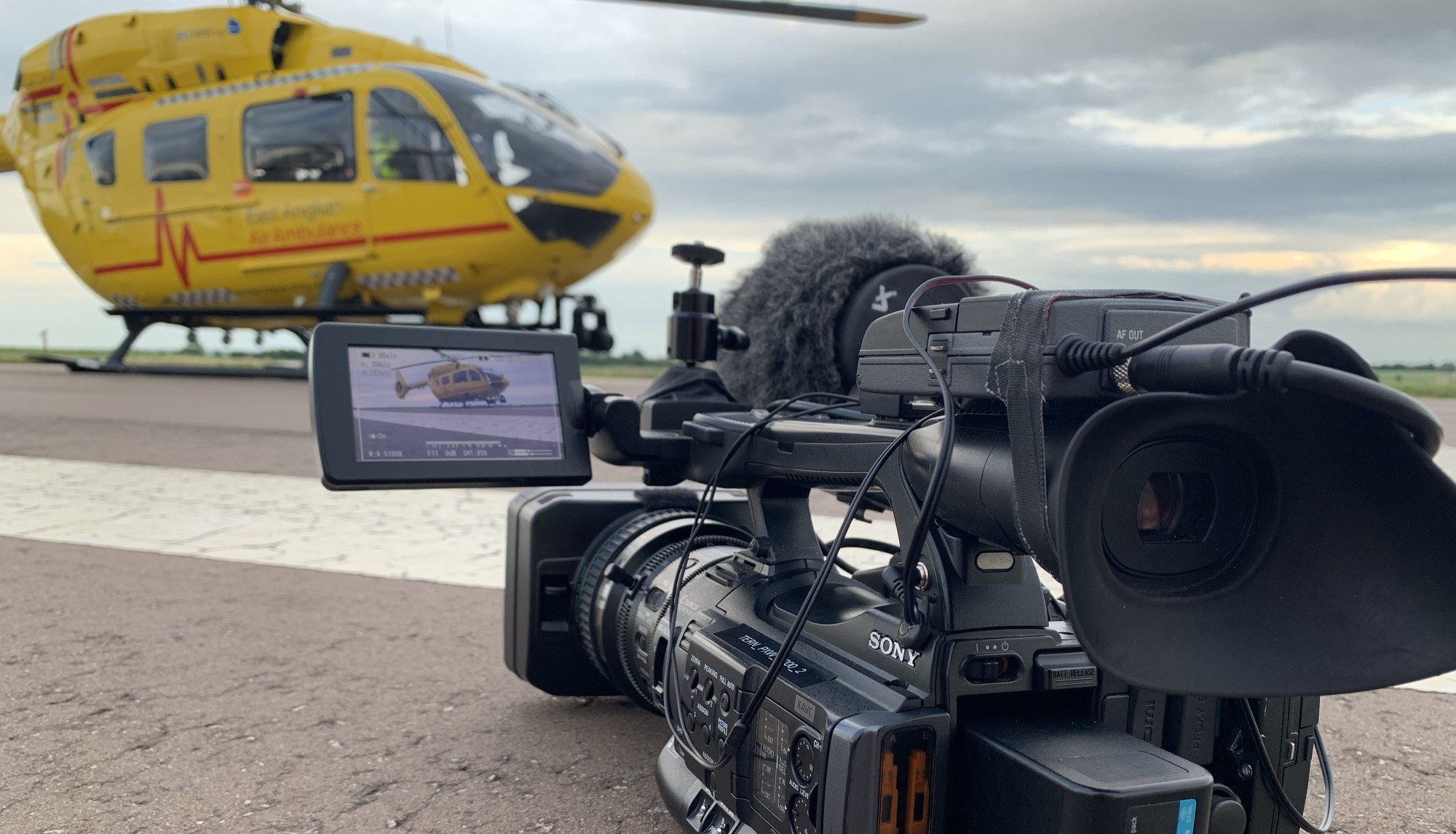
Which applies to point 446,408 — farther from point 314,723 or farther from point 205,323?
point 205,323

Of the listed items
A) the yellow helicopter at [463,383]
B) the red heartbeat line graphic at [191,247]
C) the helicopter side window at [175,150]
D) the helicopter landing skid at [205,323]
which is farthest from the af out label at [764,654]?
the helicopter side window at [175,150]

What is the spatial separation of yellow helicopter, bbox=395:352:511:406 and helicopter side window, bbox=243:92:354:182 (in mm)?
6958

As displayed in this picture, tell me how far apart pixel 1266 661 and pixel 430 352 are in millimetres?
1281

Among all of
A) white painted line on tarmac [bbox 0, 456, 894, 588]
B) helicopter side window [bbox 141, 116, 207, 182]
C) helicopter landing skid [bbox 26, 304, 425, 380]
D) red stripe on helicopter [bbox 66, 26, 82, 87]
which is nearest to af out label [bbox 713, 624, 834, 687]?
white painted line on tarmac [bbox 0, 456, 894, 588]

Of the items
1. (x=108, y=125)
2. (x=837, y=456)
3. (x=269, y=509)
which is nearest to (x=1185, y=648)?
(x=837, y=456)

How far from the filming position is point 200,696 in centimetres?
225

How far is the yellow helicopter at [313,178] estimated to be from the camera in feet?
25.7

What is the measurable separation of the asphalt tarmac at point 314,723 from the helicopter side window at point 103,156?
7172 mm

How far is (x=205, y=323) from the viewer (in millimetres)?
9836

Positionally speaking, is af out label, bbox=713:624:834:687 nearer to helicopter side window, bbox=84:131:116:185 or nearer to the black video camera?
the black video camera

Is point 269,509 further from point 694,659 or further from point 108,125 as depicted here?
point 108,125

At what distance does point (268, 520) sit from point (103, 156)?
694 cm

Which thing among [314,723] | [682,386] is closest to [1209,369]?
[682,386]

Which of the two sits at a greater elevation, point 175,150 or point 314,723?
point 175,150
